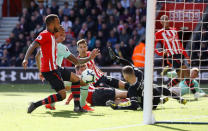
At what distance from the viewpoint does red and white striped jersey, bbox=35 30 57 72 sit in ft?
22.9

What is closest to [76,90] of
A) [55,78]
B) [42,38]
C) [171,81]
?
[55,78]

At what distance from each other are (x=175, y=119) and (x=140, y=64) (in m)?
8.36

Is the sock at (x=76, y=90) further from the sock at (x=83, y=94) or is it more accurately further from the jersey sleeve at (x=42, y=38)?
the jersey sleeve at (x=42, y=38)

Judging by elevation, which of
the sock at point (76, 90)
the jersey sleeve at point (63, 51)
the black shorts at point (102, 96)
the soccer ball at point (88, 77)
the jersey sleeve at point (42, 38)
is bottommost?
the black shorts at point (102, 96)

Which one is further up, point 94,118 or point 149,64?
point 149,64

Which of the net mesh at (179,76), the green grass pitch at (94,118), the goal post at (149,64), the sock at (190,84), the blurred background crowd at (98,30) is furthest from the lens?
the blurred background crowd at (98,30)

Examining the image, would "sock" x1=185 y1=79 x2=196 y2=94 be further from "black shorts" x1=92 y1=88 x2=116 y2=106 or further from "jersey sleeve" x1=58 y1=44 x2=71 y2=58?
"jersey sleeve" x1=58 y1=44 x2=71 y2=58

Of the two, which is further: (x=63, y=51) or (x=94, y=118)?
(x=63, y=51)

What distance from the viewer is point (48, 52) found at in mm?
6996

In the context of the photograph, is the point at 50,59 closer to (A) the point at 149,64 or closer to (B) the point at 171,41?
(A) the point at 149,64

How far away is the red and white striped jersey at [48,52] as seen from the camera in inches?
275

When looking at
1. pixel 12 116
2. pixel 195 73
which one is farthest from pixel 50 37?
pixel 195 73

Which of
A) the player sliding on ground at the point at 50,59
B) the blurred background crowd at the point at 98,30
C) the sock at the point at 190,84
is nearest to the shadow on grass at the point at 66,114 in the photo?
the player sliding on ground at the point at 50,59

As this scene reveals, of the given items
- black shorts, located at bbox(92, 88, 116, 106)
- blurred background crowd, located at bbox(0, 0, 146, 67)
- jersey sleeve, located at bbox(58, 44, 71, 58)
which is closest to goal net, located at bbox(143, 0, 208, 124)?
black shorts, located at bbox(92, 88, 116, 106)
